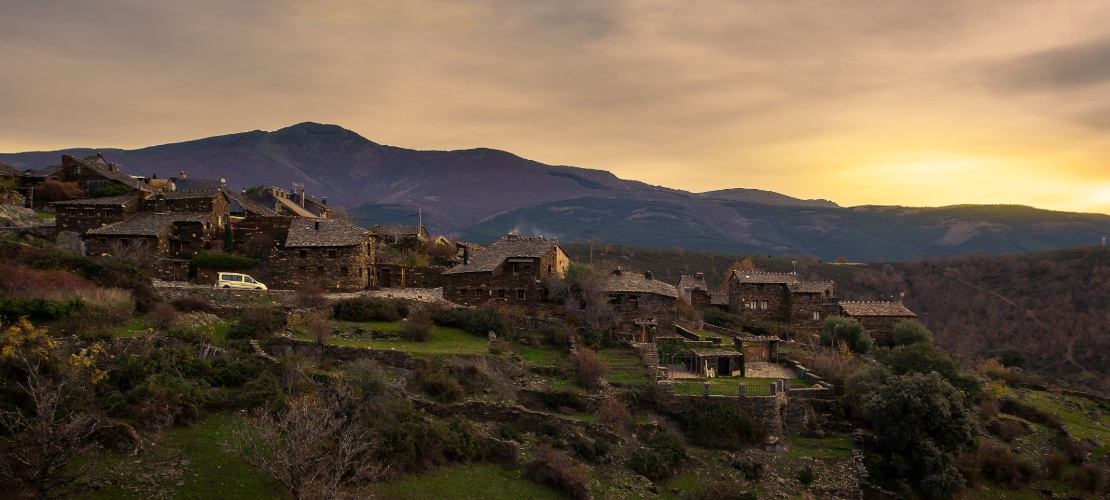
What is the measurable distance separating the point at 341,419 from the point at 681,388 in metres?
16.3

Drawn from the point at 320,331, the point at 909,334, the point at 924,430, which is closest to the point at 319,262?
the point at 320,331

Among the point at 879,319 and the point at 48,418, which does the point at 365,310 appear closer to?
the point at 48,418

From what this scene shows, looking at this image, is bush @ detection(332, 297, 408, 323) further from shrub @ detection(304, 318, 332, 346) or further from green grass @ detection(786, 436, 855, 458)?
green grass @ detection(786, 436, 855, 458)

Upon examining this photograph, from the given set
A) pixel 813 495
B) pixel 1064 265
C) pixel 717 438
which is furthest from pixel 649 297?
pixel 1064 265

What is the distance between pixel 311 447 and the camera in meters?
19.6

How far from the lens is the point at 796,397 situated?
33.8m

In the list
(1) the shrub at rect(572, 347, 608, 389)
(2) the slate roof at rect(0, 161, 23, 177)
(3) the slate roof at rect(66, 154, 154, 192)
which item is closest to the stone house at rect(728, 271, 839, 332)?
(1) the shrub at rect(572, 347, 608, 389)

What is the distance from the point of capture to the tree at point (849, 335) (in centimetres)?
4550

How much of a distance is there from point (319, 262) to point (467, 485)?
18.7 m

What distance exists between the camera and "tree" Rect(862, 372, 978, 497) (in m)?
29.7

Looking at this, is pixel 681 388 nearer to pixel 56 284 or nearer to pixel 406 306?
pixel 406 306

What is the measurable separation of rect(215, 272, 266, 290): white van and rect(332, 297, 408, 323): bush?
4.86 metres

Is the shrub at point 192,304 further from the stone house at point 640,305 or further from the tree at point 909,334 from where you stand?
the tree at point 909,334

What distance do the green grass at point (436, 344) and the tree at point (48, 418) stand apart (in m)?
8.95
